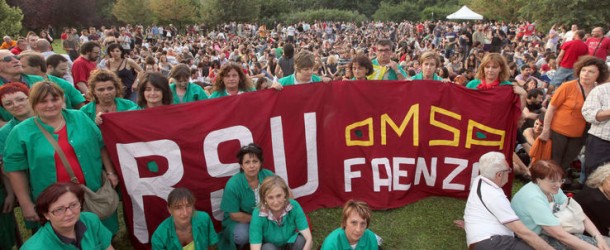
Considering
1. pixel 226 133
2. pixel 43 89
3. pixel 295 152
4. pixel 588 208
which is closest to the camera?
pixel 43 89

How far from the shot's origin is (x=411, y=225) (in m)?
5.10

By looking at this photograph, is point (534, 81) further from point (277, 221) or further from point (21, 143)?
point (21, 143)

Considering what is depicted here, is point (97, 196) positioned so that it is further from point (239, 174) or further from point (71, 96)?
point (71, 96)

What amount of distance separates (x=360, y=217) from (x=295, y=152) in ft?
5.49

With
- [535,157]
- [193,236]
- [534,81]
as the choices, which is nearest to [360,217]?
[193,236]

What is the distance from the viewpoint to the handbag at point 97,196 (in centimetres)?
369

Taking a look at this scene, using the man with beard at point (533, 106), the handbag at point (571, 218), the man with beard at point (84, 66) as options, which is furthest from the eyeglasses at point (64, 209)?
the man with beard at point (533, 106)

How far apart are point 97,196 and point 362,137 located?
9.54ft

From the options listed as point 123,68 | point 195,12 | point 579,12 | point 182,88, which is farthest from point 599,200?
point 195,12

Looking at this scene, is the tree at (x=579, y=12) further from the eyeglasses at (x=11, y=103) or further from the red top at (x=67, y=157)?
the eyeglasses at (x=11, y=103)

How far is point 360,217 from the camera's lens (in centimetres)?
364

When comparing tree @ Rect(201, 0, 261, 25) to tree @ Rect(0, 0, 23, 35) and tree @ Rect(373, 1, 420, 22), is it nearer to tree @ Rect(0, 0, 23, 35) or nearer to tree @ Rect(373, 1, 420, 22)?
tree @ Rect(373, 1, 420, 22)

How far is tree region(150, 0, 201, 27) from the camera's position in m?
44.7

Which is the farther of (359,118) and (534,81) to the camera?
(534,81)
